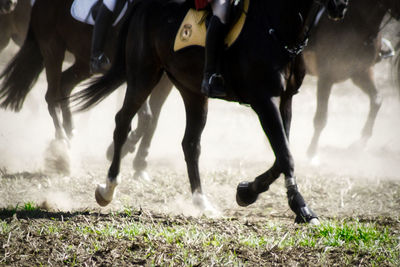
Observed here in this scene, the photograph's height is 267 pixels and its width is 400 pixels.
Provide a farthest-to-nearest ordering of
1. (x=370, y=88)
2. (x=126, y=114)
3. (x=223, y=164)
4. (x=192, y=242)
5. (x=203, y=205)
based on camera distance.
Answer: (x=370, y=88) < (x=223, y=164) < (x=126, y=114) < (x=203, y=205) < (x=192, y=242)

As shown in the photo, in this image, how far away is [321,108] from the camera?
9.21 m

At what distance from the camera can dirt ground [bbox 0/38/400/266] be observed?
568 cm

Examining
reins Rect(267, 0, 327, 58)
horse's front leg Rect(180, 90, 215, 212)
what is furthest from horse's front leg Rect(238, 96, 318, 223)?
horse's front leg Rect(180, 90, 215, 212)

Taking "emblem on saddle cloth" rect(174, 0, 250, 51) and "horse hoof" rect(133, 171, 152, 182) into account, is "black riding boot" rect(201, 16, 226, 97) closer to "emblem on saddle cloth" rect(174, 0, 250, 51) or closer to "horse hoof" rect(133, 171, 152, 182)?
"emblem on saddle cloth" rect(174, 0, 250, 51)

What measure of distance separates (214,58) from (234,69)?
20 centimetres

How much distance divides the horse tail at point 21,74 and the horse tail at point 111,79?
2.39m

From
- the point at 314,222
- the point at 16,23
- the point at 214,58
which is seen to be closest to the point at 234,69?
the point at 214,58

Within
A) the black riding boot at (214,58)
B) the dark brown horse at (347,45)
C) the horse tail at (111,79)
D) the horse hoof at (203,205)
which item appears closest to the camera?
the black riding boot at (214,58)

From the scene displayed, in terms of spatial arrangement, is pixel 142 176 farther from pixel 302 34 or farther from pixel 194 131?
pixel 302 34

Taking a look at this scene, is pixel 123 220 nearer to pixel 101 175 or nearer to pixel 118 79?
pixel 118 79

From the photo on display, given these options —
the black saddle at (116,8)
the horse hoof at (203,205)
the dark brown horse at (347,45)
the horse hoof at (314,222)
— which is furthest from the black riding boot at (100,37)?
the dark brown horse at (347,45)

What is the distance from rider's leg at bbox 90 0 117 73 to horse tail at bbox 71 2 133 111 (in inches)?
27.6

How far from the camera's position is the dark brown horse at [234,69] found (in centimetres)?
422

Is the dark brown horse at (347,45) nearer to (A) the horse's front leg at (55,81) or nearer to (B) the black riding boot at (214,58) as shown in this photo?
(A) the horse's front leg at (55,81)
